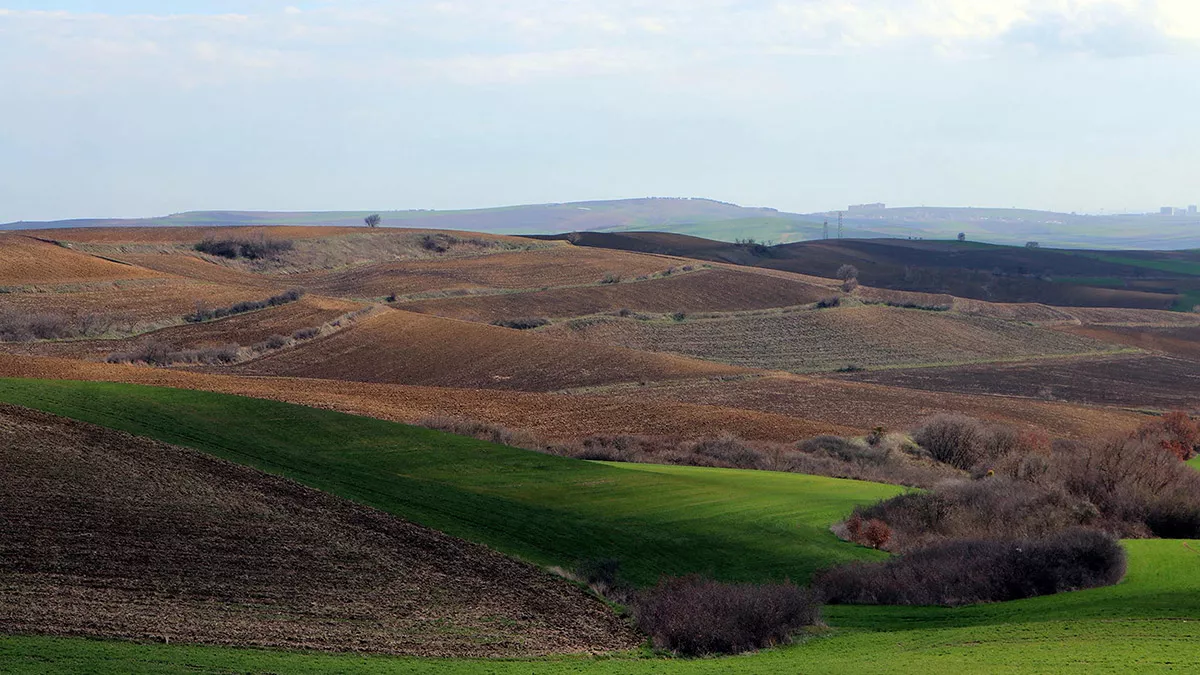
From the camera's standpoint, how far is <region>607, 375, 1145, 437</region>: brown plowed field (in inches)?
2245

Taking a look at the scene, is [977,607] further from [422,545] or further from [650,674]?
[422,545]

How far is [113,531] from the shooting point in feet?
80.2

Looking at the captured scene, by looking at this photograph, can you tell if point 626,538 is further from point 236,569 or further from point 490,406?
point 490,406

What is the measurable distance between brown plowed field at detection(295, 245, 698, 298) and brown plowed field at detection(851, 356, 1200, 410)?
37171 millimetres

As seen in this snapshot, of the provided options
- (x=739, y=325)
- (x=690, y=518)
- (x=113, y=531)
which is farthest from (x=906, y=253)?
(x=113, y=531)

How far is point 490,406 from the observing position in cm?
5150

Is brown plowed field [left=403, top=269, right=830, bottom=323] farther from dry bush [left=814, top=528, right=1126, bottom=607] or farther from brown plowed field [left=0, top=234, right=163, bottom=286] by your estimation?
dry bush [left=814, top=528, right=1126, bottom=607]

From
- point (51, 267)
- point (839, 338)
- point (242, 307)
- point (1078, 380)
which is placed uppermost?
point (51, 267)

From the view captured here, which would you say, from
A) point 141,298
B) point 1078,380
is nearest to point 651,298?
point 1078,380

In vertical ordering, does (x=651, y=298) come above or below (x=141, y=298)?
below

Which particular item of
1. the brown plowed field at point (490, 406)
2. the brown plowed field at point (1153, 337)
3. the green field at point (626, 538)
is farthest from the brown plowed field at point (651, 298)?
the green field at point (626, 538)

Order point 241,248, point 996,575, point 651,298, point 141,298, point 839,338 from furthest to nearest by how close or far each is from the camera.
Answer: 1. point 241,248
2. point 651,298
3. point 839,338
4. point 141,298
5. point 996,575

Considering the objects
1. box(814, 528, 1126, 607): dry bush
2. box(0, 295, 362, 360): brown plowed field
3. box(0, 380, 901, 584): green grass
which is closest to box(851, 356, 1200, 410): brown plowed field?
box(0, 380, 901, 584): green grass

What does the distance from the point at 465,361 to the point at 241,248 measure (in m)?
51.9
